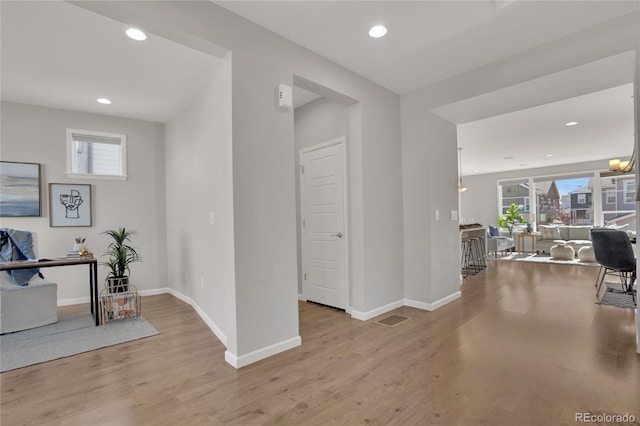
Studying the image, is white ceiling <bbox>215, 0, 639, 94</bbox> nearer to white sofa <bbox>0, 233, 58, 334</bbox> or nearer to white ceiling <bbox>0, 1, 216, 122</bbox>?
white ceiling <bbox>0, 1, 216, 122</bbox>

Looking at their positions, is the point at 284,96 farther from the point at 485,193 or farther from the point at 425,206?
the point at 485,193

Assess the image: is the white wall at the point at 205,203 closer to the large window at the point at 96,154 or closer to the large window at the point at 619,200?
the large window at the point at 96,154

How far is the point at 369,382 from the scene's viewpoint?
6.89ft

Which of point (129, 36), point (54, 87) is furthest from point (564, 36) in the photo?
point (54, 87)

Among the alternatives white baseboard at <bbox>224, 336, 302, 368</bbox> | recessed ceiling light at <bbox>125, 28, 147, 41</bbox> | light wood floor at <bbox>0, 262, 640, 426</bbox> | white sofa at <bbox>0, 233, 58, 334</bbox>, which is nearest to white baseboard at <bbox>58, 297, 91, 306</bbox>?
white sofa at <bbox>0, 233, 58, 334</bbox>

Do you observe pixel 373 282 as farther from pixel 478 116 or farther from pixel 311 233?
pixel 478 116

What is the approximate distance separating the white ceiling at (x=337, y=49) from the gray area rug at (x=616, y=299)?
2.60 meters

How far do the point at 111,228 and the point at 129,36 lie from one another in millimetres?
3001

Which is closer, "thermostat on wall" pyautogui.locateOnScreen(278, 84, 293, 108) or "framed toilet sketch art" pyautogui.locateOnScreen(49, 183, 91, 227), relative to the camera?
"thermostat on wall" pyautogui.locateOnScreen(278, 84, 293, 108)

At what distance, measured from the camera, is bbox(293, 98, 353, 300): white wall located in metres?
3.69

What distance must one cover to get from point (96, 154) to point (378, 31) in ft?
14.2

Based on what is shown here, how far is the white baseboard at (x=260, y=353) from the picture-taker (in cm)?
234

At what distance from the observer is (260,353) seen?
2455 millimetres

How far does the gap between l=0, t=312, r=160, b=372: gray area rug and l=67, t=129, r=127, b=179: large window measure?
2.06 m
